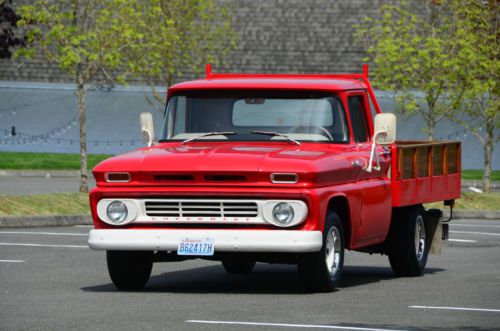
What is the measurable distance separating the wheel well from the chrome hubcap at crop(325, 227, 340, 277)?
0.76ft

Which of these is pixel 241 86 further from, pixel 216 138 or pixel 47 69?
pixel 47 69

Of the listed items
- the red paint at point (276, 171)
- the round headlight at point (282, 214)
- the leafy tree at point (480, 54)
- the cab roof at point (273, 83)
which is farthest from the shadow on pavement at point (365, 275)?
the leafy tree at point (480, 54)

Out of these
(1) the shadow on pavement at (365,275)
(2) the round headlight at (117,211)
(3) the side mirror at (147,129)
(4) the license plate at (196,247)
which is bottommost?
(1) the shadow on pavement at (365,275)

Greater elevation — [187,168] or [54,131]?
[187,168]

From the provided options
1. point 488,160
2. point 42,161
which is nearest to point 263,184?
point 488,160

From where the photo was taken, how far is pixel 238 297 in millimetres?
12984

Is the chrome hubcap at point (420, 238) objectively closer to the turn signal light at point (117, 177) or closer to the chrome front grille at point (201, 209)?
the chrome front grille at point (201, 209)

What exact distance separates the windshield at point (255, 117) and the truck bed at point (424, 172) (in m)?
1.09

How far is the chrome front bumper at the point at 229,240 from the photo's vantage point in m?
12.8

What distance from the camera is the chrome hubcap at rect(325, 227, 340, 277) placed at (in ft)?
44.2

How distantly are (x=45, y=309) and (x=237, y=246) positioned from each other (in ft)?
6.08

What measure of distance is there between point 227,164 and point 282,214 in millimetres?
637

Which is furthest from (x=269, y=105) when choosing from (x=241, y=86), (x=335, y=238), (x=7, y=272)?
(x=7, y=272)

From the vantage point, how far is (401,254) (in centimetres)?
1565
